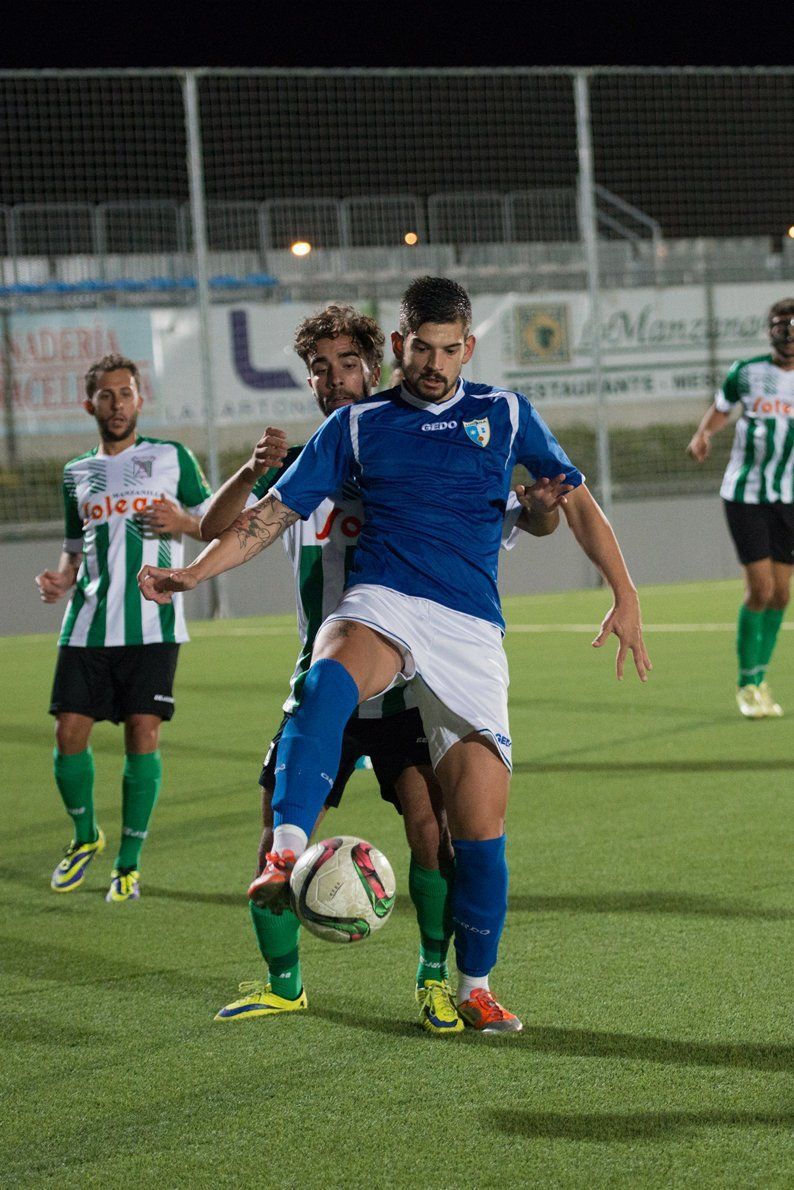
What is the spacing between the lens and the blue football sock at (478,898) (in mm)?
3512

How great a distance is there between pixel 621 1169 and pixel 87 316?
47.0ft

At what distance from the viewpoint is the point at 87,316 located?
16.0m

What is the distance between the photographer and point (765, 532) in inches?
344

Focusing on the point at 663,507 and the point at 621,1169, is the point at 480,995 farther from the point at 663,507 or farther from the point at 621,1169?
the point at 663,507

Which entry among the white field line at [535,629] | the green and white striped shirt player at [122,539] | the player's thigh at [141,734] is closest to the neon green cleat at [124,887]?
the player's thigh at [141,734]

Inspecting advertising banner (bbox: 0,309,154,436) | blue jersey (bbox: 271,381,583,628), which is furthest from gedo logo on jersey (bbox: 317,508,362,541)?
advertising banner (bbox: 0,309,154,436)

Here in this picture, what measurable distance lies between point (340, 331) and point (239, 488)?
0.47 metres

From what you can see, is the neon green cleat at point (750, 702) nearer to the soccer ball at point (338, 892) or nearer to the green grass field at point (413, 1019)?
the green grass field at point (413, 1019)

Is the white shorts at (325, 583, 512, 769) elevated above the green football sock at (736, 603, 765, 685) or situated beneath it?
elevated above

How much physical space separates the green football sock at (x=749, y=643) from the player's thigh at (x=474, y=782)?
207 inches

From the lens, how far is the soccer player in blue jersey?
3.48 metres

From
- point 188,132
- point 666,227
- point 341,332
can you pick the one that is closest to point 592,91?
point 666,227

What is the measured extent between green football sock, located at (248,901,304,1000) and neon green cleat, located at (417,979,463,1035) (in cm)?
31

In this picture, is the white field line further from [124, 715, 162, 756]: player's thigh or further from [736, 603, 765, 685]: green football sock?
[124, 715, 162, 756]: player's thigh
